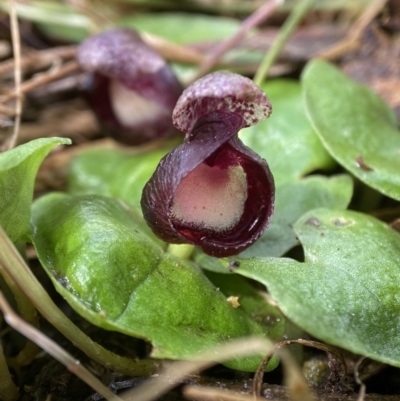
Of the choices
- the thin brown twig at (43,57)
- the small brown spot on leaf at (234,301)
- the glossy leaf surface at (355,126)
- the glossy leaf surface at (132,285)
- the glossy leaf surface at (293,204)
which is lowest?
the thin brown twig at (43,57)

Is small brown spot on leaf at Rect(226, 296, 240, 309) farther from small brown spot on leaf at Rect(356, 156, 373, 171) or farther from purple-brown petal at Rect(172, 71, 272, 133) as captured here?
small brown spot on leaf at Rect(356, 156, 373, 171)

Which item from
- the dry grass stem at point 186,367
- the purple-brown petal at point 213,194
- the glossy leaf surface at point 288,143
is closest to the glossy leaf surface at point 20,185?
the purple-brown petal at point 213,194

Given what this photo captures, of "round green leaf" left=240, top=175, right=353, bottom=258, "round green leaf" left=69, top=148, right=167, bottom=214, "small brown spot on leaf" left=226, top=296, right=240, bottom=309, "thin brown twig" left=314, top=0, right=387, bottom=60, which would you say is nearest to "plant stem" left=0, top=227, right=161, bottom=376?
"small brown spot on leaf" left=226, top=296, right=240, bottom=309

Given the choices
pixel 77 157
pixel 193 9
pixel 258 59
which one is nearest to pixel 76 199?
pixel 77 157

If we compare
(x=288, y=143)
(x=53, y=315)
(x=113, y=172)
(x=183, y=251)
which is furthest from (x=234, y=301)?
(x=113, y=172)

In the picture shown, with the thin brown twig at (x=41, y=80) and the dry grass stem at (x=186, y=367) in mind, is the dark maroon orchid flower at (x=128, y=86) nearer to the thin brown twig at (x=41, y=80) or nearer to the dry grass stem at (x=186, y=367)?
the thin brown twig at (x=41, y=80)

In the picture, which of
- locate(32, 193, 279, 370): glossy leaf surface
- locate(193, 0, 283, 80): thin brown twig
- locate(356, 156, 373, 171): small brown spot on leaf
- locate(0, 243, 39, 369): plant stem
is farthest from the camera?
locate(193, 0, 283, 80): thin brown twig
